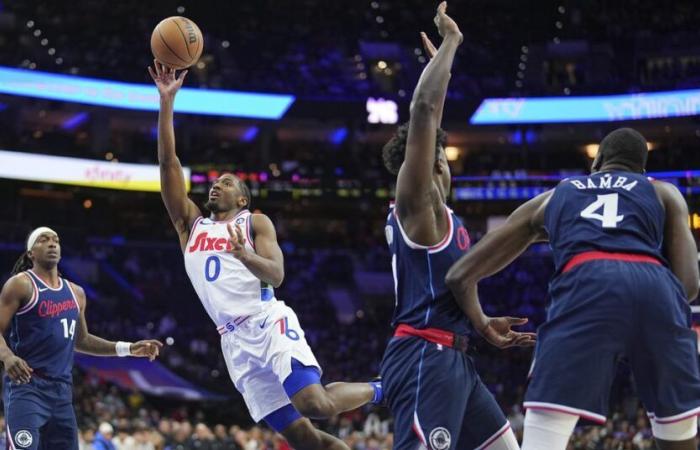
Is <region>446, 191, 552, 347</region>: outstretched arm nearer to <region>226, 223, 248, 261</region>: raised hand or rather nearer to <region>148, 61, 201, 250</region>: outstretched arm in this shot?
<region>226, 223, 248, 261</region>: raised hand

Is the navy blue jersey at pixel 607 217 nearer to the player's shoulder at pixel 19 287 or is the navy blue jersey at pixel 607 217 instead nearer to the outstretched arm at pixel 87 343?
the outstretched arm at pixel 87 343

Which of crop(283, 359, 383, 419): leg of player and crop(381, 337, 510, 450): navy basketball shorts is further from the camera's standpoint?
crop(283, 359, 383, 419): leg of player

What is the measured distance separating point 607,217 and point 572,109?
26057 millimetres

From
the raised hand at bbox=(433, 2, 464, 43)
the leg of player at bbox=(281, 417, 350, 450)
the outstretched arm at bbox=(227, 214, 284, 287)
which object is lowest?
the leg of player at bbox=(281, 417, 350, 450)

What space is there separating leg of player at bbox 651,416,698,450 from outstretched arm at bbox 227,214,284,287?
8.27ft

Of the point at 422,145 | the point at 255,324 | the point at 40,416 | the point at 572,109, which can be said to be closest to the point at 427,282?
the point at 422,145

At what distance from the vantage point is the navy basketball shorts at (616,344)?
3.97 meters

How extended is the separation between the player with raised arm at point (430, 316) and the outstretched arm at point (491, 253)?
0.58ft

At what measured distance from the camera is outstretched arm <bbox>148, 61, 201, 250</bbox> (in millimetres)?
6652

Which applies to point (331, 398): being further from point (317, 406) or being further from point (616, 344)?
point (616, 344)

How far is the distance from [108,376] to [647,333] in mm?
22257

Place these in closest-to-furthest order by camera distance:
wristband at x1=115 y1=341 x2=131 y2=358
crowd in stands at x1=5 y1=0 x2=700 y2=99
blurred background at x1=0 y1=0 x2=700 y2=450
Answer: wristband at x1=115 y1=341 x2=131 y2=358 < blurred background at x1=0 y1=0 x2=700 y2=450 < crowd in stands at x1=5 y1=0 x2=700 y2=99

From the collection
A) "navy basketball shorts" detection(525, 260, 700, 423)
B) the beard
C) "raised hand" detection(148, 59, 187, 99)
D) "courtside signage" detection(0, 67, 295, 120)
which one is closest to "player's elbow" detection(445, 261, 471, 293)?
"navy basketball shorts" detection(525, 260, 700, 423)

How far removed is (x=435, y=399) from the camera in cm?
445
